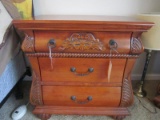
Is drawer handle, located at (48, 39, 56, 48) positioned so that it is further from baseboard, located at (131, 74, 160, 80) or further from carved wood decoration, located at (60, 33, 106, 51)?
baseboard, located at (131, 74, 160, 80)

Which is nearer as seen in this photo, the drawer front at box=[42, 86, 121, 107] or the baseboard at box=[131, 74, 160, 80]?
the drawer front at box=[42, 86, 121, 107]

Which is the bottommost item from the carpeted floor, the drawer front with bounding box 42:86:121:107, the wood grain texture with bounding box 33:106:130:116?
the carpeted floor

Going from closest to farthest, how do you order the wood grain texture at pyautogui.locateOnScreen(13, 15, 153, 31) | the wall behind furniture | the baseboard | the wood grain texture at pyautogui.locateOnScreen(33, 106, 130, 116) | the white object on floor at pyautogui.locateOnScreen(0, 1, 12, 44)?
the wood grain texture at pyautogui.locateOnScreen(13, 15, 153, 31)
the white object on floor at pyautogui.locateOnScreen(0, 1, 12, 44)
the wood grain texture at pyautogui.locateOnScreen(33, 106, 130, 116)
the wall behind furniture
the baseboard

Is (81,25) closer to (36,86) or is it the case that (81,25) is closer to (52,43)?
(52,43)

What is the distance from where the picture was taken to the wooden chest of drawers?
68 cm

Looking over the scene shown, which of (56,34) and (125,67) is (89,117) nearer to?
(125,67)

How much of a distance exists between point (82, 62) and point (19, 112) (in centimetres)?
63

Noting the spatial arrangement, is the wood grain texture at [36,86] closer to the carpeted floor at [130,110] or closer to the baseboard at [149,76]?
the carpeted floor at [130,110]

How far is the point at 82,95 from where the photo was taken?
875 mm

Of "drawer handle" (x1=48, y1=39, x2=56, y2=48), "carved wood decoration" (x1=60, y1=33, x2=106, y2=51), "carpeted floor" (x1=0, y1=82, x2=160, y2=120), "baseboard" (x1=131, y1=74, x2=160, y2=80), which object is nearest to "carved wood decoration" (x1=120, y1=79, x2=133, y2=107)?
"carpeted floor" (x1=0, y1=82, x2=160, y2=120)

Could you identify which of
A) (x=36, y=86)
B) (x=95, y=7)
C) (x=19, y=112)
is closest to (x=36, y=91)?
(x=36, y=86)

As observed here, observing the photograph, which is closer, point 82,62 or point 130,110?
point 82,62

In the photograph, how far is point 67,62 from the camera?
2.58ft

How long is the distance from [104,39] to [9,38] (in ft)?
1.94
